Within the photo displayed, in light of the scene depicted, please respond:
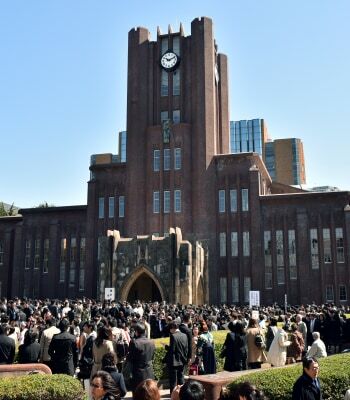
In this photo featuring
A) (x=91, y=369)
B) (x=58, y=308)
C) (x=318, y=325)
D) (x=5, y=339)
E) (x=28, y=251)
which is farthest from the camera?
(x=28, y=251)

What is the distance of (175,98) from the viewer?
45.3 meters

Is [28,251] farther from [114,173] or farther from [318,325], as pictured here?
[318,325]

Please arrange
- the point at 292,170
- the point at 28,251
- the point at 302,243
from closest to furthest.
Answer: the point at 302,243
the point at 28,251
the point at 292,170

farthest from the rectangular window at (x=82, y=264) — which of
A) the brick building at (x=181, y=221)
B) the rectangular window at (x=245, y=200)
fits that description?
the rectangular window at (x=245, y=200)

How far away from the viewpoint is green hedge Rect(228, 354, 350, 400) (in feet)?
25.4

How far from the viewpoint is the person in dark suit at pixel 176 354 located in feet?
32.8

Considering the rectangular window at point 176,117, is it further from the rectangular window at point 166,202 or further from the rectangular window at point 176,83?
the rectangular window at point 166,202

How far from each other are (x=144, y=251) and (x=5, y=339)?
27.0 m

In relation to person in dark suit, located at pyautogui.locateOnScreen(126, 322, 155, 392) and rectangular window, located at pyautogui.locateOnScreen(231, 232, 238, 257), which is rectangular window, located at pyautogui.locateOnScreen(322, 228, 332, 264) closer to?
rectangular window, located at pyautogui.locateOnScreen(231, 232, 238, 257)

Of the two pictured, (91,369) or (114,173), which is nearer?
(91,369)

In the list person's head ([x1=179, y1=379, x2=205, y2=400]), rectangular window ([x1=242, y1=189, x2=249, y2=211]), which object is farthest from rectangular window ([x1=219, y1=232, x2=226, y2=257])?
person's head ([x1=179, y1=379, x2=205, y2=400])

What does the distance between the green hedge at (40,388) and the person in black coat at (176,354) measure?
2034 millimetres

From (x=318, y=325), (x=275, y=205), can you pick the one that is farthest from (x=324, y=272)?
(x=318, y=325)

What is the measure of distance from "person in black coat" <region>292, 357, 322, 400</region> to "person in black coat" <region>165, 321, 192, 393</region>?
3876mm
